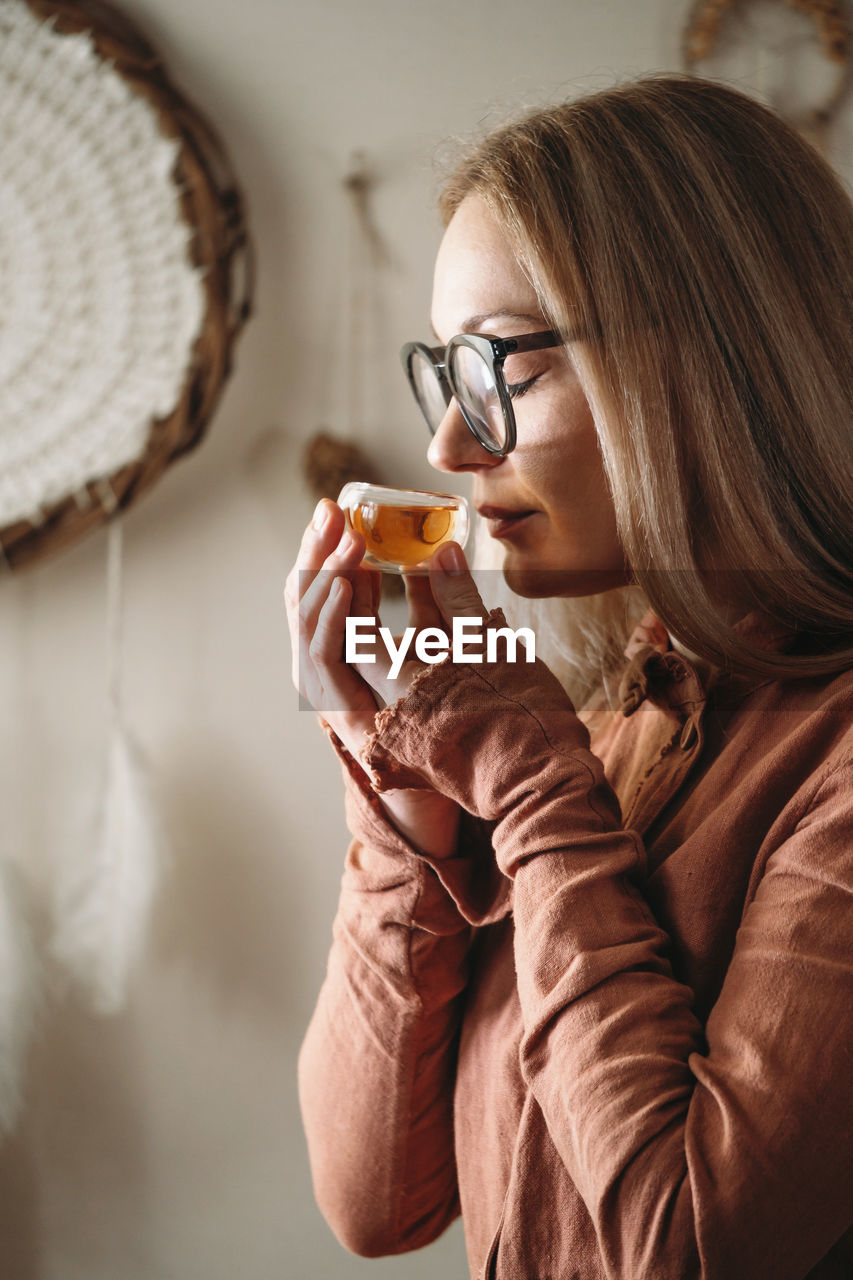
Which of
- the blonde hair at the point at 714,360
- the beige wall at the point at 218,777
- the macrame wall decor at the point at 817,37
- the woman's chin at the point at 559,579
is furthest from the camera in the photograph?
the beige wall at the point at 218,777

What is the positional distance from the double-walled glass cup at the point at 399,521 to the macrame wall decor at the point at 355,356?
46 cm

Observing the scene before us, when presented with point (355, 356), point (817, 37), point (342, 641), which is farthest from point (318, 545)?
point (817, 37)

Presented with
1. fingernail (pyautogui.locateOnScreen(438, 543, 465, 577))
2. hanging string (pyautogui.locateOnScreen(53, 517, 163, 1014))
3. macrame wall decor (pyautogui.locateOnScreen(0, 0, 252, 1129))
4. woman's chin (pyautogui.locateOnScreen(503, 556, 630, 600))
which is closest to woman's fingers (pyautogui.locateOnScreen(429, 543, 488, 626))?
fingernail (pyautogui.locateOnScreen(438, 543, 465, 577))

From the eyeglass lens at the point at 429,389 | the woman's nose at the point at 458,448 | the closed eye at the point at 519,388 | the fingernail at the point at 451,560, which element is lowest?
the fingernail at the point at 451,560

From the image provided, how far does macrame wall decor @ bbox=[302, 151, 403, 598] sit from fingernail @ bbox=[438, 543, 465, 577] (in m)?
0.53

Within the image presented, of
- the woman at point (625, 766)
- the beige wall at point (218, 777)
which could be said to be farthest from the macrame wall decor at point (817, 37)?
the woman at point (625, 766)

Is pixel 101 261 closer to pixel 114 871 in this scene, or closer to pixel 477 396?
pixel 477 396

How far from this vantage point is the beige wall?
1288 millimetres

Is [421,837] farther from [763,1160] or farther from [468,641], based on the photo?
[763,1160]

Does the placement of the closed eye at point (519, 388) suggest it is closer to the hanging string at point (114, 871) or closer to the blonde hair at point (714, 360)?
the blonde hair at point (714, 360)

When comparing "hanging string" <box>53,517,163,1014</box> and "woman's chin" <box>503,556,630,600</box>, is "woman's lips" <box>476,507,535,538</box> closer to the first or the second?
"woman's chin" <box>503,556,630,600</box>

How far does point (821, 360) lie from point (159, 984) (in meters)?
1.15

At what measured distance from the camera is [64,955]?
53.4 inches

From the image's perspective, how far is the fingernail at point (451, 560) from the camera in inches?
28.8
